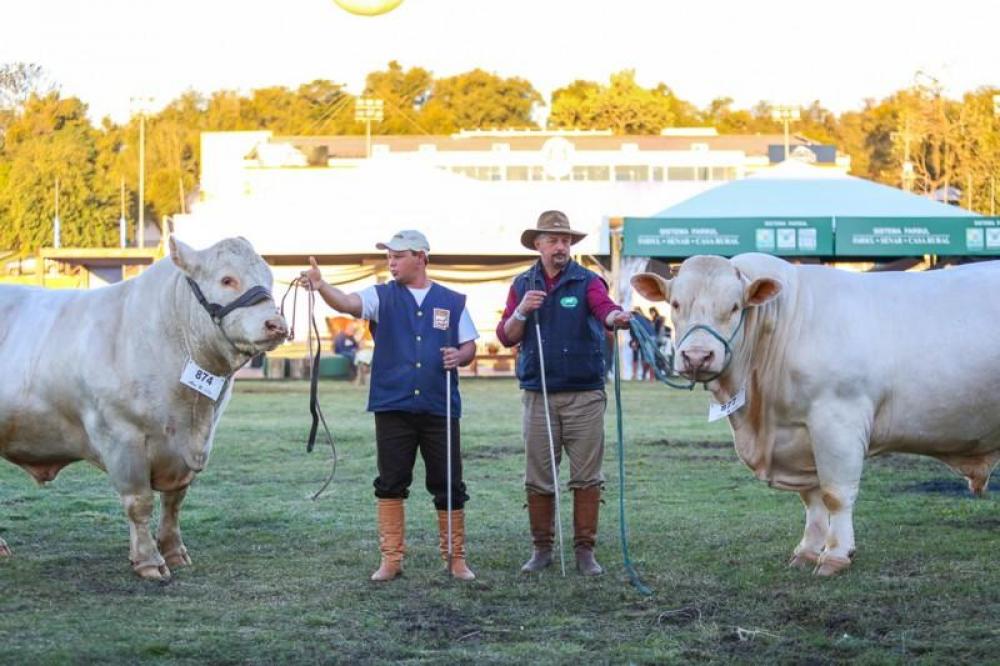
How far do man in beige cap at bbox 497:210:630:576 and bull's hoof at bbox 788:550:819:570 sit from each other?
113cm

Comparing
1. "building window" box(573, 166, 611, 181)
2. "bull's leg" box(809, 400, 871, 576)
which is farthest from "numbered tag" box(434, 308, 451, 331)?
"building window" box(573, 166, 611, 181)

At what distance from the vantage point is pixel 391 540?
343 inches

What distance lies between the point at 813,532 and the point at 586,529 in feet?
4.29

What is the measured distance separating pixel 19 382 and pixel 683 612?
13.2ft

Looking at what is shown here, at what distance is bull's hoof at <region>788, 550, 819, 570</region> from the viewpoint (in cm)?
890

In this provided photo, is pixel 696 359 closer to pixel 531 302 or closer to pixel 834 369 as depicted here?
pixel 834 369

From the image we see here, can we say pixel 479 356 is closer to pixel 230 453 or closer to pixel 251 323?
pixel 230 453

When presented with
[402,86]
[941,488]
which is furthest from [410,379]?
[402,86]

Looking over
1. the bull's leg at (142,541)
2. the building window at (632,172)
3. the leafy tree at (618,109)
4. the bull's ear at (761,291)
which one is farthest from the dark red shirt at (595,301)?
the leafy tree at (618,109)

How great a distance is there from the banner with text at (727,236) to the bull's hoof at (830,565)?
17.0 metres

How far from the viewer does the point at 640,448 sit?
16859 mm

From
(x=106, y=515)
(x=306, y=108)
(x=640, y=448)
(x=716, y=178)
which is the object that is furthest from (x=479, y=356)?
(x=306, y=108)

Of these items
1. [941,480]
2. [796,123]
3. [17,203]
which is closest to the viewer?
[941,480]

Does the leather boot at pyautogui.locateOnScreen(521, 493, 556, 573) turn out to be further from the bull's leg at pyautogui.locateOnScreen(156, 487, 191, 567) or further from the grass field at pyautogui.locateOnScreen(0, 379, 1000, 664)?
the bull's leg at pyautogui.locateOnScreen(156, 487, 191, 567)
